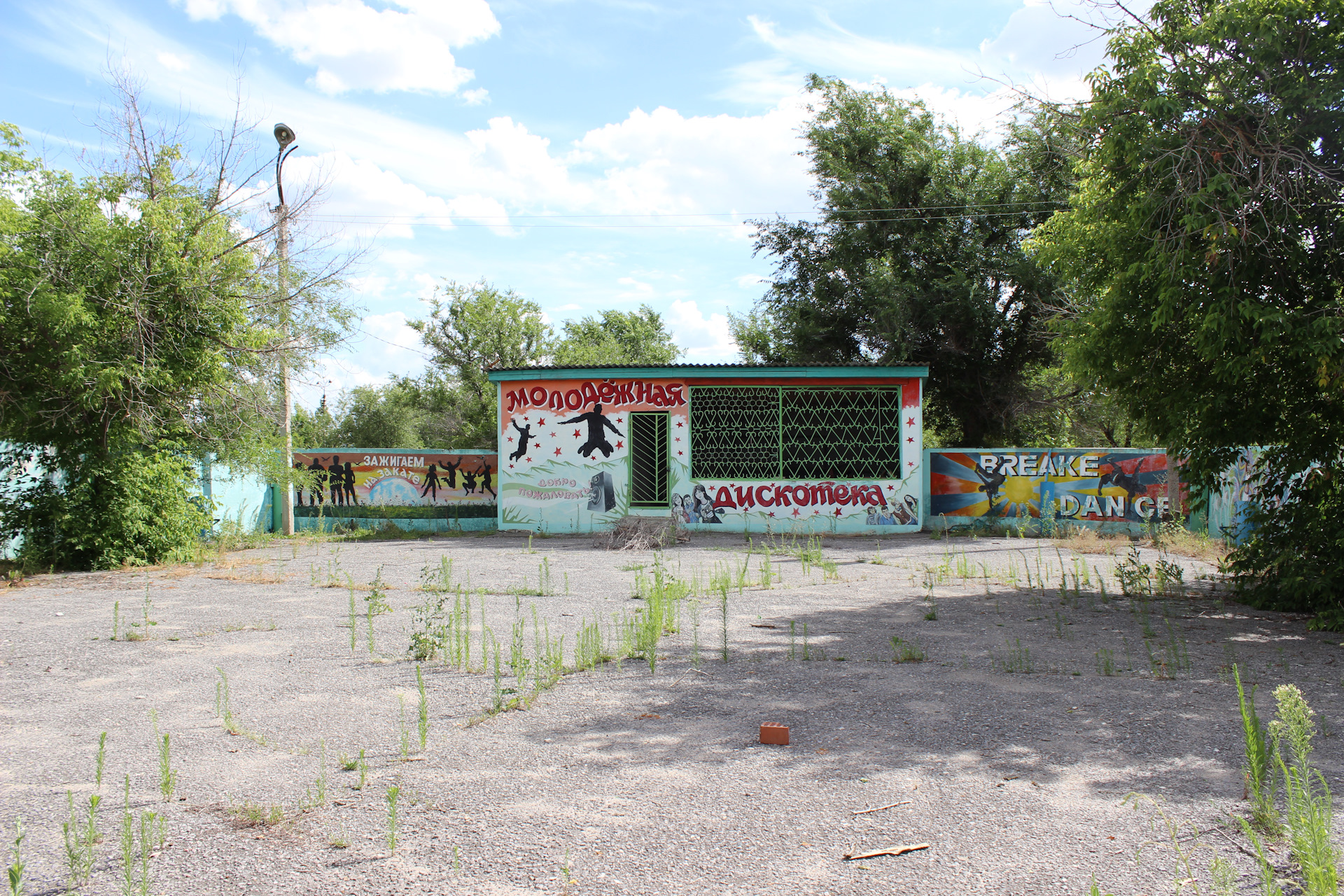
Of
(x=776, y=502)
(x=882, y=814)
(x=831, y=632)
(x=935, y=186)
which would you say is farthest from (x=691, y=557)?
(x=935, y=186)

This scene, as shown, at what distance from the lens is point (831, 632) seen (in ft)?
23.1

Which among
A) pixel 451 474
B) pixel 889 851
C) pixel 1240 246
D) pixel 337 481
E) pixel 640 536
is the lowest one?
pixel 889 851

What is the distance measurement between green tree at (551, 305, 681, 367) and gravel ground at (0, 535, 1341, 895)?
38.0 m

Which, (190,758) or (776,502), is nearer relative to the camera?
(190,758)

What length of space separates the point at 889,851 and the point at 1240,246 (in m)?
6.40

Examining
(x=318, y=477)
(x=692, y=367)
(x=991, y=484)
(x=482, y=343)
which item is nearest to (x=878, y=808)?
(x=692, y=367)

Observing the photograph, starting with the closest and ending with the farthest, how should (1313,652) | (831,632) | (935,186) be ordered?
(1313,652)
(831,632)
(935,186)

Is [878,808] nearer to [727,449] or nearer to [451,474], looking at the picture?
[727,449]

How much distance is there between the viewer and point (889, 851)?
3105 mm

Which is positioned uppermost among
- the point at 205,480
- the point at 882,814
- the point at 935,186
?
the point at 935,186

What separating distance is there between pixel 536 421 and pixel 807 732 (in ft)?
45.8

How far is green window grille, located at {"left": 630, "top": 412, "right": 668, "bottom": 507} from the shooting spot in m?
17.5

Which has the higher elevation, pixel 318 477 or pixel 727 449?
pixel 727 449

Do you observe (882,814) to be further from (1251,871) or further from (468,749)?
(468,749)
